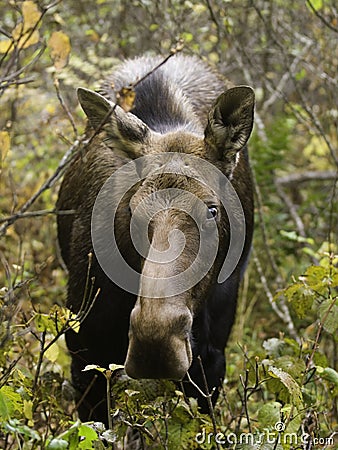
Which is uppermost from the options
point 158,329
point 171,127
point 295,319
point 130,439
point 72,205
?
point 171,127

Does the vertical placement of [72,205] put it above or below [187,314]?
above

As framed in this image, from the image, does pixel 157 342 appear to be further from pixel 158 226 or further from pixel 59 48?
pixel 59 48

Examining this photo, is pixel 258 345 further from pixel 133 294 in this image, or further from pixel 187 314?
pixel 187 314

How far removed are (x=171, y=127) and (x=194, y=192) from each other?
102 centimetres

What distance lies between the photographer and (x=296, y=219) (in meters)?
9.44

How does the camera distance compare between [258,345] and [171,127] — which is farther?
[258,345]

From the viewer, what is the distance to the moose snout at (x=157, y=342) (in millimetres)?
3799

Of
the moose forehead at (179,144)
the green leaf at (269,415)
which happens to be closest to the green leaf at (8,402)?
the green leaf at (269,415)

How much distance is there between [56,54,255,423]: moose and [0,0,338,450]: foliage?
0.28 meters

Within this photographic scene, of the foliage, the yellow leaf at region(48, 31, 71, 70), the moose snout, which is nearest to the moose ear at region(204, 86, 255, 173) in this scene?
the foliage

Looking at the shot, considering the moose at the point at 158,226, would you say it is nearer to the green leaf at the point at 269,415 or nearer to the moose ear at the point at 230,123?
the moose ear at the point at 230,123

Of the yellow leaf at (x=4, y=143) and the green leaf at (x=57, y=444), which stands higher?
the yellow leaf at (x=4, y=143)

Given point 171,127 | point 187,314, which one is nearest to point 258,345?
point 171,127

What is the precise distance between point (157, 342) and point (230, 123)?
1.67 meters
